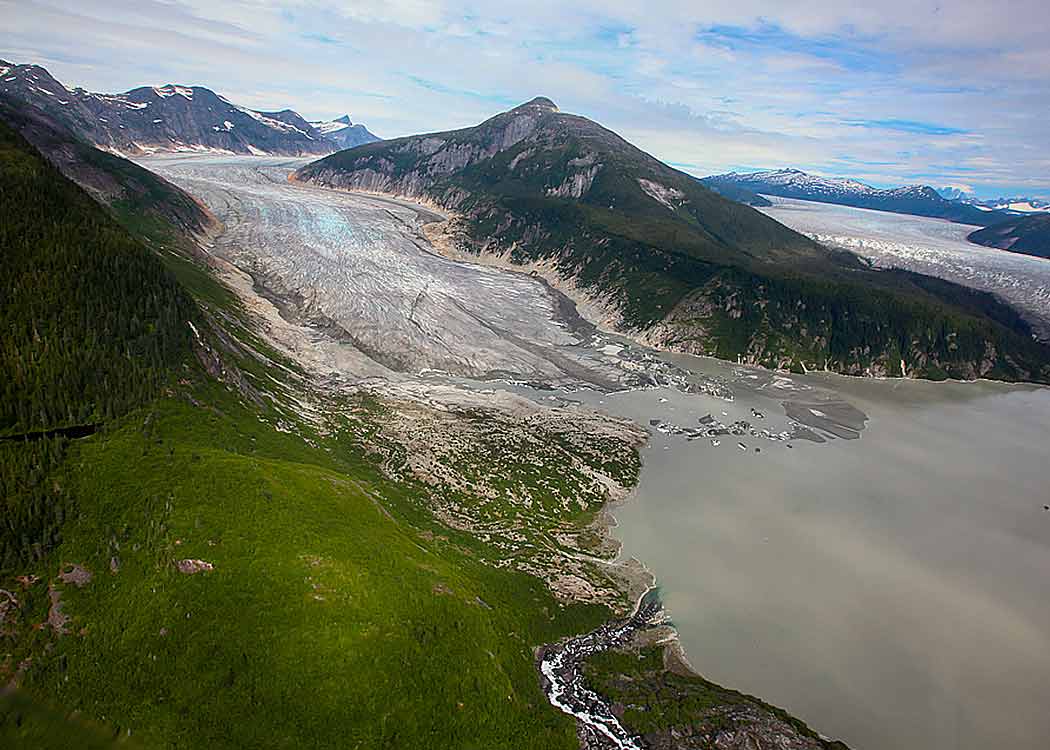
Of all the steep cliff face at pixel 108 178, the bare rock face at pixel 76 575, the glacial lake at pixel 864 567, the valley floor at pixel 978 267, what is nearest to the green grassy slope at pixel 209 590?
the bare rock face at pixel 76 575

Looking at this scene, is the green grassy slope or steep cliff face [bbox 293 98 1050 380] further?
steep cliff face [bbox 293 98 1050 380]

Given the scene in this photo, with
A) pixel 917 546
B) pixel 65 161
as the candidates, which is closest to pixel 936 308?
pixel 917 546

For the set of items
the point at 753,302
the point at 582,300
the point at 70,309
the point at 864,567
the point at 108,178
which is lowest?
the point at 864,567

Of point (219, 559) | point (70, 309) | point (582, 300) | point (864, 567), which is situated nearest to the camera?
point (219, 559)

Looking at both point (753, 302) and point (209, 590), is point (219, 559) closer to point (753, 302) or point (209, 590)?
point (209, 590)

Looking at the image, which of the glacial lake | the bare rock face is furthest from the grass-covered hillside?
the glacial lake

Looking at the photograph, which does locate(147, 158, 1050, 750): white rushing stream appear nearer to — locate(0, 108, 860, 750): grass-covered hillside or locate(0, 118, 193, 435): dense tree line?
locate(0, 108, 860, 750): grass-covered hillside

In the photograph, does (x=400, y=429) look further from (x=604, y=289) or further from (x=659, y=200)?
(x=659, y=200)

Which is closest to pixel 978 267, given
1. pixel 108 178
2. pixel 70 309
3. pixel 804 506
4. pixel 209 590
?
pixel 804 506

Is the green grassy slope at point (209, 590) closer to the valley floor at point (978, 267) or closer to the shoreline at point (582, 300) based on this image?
the shoreline at point (582, 300)
